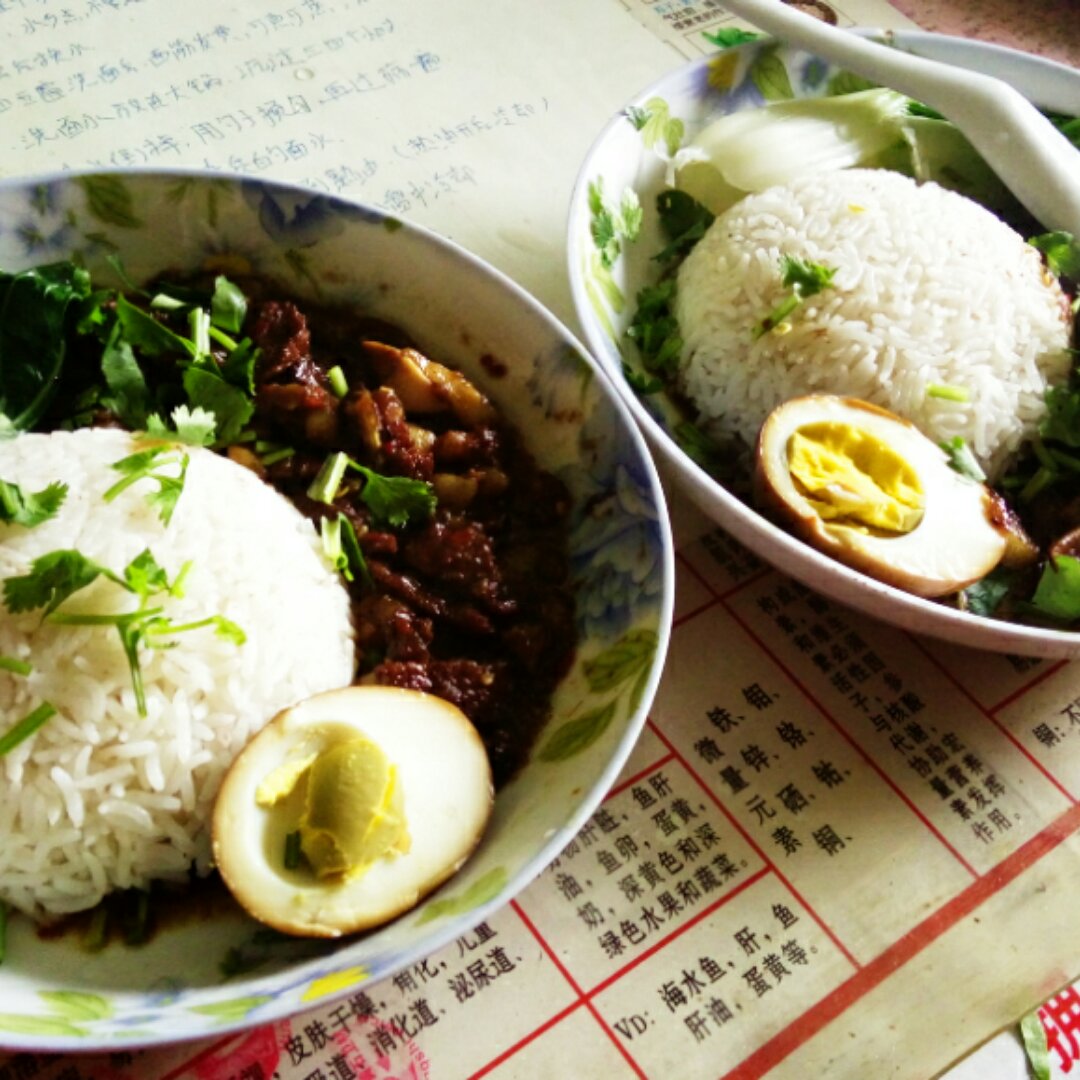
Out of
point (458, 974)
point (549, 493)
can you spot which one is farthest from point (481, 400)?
point (458, 974)

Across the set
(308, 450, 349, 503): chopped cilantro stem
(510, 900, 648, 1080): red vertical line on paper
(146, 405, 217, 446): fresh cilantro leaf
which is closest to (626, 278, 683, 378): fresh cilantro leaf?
(308, 450, 349, 503): chopped cilantro stem

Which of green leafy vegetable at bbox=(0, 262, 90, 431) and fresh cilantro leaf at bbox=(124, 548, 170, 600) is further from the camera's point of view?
green leafy vegetable at bbox=(0, 262, 90, 431)

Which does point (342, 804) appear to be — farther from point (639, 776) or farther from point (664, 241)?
point (664, 241)

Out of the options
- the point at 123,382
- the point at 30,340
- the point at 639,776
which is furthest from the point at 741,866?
the point at 30,340

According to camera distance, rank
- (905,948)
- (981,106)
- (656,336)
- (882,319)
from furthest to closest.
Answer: (981,106) < (656,336) < (882,319) < (905,948)

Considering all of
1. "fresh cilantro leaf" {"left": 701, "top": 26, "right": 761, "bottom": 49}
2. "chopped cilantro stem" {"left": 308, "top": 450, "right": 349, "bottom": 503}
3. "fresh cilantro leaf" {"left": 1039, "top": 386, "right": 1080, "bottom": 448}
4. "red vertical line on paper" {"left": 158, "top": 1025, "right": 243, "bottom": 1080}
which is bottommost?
"red vertical line on paper" {"left": 158, "top": 1025, "right": 243, "bottom": 1080}

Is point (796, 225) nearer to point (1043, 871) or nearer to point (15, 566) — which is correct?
point (1043, 871)

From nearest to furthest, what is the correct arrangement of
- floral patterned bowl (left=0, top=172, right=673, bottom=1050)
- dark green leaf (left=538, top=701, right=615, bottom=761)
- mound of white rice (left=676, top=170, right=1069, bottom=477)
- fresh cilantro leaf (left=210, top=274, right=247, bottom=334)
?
1. floral patterned bowl (left=0, top=172, right=673, bottom=1050)
2. dark green leaf (left=538, top=701, right=615, bottom=761)
3. fresh cilantro leaf (left=210, top=274, right=247, bottom=334)
4. mound of white rice (left=676, top=170, right=1069, bottom=477)

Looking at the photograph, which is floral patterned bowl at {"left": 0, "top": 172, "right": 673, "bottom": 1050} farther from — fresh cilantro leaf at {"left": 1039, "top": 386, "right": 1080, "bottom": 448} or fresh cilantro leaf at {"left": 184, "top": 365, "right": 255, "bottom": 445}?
fresh cilantro leaf at {"left": 1039, "top": 386, "right": 1080, "bottom": 448}

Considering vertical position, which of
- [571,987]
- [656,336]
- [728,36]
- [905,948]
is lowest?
[571,987]
